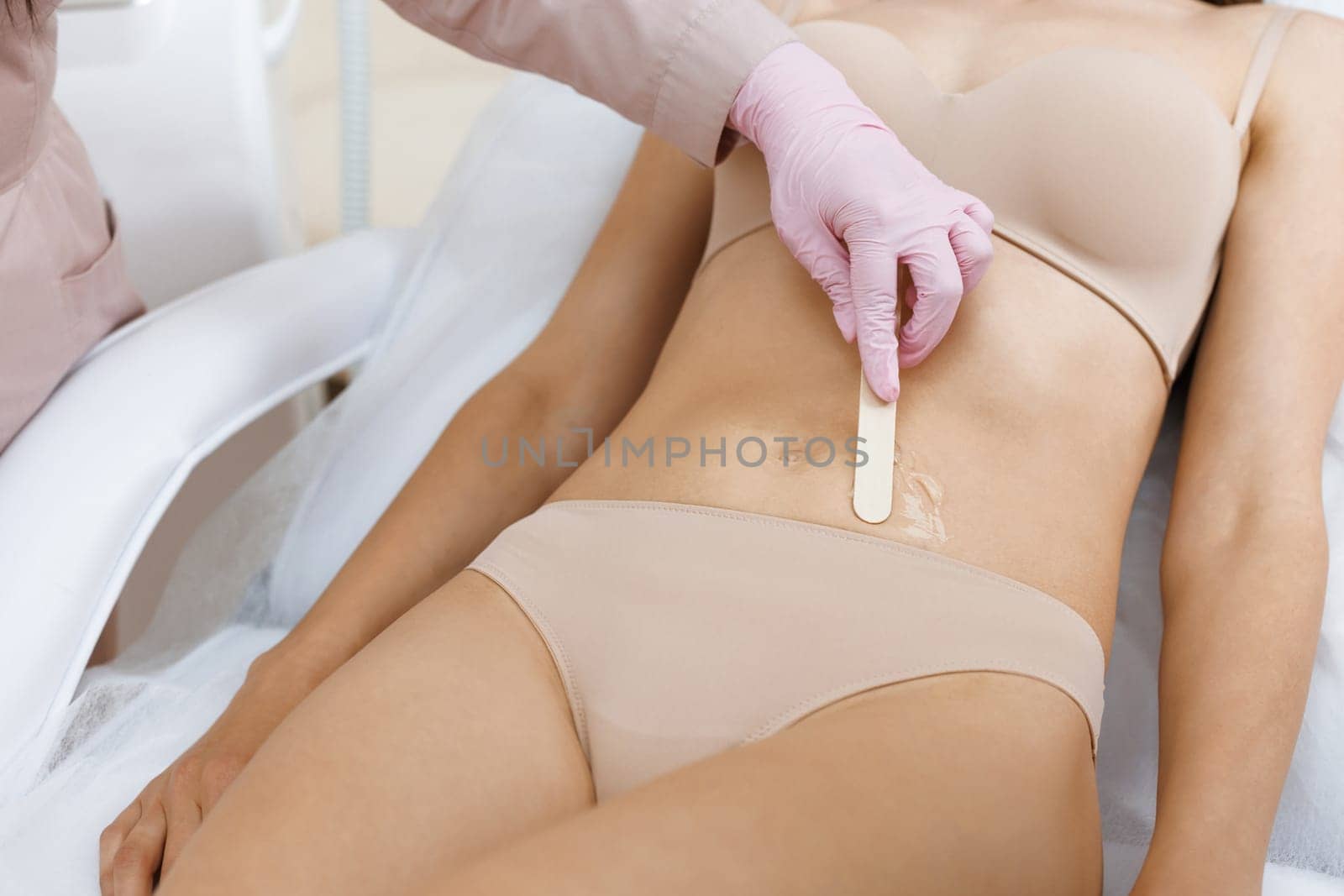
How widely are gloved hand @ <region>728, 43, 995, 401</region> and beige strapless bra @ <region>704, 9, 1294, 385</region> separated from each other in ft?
0.21

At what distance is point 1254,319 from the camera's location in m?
0.96

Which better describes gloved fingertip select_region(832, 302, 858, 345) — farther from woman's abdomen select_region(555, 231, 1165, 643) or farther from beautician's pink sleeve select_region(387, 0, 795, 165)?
beautician's pink sleeve select_region(387, 0, 795, 165)

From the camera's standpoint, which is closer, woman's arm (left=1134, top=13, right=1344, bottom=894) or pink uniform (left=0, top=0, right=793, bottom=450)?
woman's arm (left=1134, top=13, right=1344, bottom=894)

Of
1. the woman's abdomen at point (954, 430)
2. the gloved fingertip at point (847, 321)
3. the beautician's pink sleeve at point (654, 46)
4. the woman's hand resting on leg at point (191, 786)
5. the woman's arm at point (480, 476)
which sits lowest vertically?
the woman's hand resting on leg at point (191, 786)

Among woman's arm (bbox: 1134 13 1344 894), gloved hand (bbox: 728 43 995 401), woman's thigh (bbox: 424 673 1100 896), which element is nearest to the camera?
woman's thigh (bbox: 424 673 1100 896)

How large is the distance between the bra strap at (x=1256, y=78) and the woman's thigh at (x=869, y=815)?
0.54m

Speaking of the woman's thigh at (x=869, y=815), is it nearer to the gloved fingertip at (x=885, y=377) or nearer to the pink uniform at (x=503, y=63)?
the gloved fingertip at (x=885, y=377)

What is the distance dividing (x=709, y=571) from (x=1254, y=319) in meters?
0.50

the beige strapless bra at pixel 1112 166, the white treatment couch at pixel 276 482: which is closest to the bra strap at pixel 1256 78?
the beige strapless bra at pixel 1112 166

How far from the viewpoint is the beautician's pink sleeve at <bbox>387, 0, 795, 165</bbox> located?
1005 millimetres

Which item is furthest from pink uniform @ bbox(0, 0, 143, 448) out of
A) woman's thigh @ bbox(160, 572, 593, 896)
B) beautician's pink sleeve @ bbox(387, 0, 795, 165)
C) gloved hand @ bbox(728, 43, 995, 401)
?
gloved hand @ bbox(728, 43, 995, 401)

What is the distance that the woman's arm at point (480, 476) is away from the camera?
2.78ft

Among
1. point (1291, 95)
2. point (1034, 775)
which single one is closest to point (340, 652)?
point (1034, 775)

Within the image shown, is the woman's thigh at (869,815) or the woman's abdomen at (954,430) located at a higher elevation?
the woman's abdomen at (954,430)
